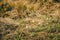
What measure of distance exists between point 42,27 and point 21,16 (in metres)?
0.97

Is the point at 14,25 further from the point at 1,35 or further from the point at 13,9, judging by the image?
the point at 13,9

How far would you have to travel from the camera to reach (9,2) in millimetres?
6941

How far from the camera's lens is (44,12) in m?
6.31

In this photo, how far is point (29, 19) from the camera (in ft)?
19.5

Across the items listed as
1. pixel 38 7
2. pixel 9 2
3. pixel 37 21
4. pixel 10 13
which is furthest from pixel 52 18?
pixel 9 2

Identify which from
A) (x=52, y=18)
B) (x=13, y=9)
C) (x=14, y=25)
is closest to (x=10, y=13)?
(x=13, y=9)

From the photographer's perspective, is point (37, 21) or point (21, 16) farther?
point (21, 16)

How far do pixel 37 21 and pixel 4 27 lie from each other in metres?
0.86

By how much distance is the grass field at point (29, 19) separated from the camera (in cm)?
516

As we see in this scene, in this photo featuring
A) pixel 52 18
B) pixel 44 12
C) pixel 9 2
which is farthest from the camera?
pixel 9 2

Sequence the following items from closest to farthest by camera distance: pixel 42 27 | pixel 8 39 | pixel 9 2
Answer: pixel 8 39, pixel 42 27, pixel 9 2

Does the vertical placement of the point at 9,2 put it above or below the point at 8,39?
above

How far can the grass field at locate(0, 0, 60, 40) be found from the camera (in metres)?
5.16

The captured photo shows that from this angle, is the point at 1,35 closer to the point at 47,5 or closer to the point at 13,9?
the point at 13,9
